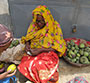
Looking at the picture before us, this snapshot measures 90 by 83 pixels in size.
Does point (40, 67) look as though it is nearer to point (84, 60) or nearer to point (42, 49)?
point (42, 49)

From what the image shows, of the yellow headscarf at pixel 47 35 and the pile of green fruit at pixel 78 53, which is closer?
the yellow headscarf at pixel 47 35

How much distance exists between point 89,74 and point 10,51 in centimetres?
214

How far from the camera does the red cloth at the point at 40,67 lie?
6.73ft

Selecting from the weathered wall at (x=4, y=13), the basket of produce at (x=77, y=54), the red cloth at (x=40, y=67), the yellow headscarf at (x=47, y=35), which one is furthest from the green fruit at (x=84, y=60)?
the weathered wall at (x=4, y=13)

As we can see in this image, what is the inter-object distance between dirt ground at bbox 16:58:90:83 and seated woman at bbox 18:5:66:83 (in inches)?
11.4

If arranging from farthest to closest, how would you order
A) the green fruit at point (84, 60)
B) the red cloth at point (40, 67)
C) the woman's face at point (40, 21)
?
1. the green fruit at point (84, 60)
2. the woman's face at point (40, 21)
3. the red cloth at point (40, 67)

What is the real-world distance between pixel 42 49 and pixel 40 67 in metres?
0.47

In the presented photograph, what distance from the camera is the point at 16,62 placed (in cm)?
262

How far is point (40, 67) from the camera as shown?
211 cm

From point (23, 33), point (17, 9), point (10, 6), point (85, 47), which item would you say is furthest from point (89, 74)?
point (10, 6)

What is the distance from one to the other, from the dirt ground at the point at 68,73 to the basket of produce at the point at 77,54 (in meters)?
0.17

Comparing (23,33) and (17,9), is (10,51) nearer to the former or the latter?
(23,33)

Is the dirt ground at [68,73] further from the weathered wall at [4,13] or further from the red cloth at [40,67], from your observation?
the weathered wall at [4,13]

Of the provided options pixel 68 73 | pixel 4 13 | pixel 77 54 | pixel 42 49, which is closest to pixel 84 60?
pixel 77 54
